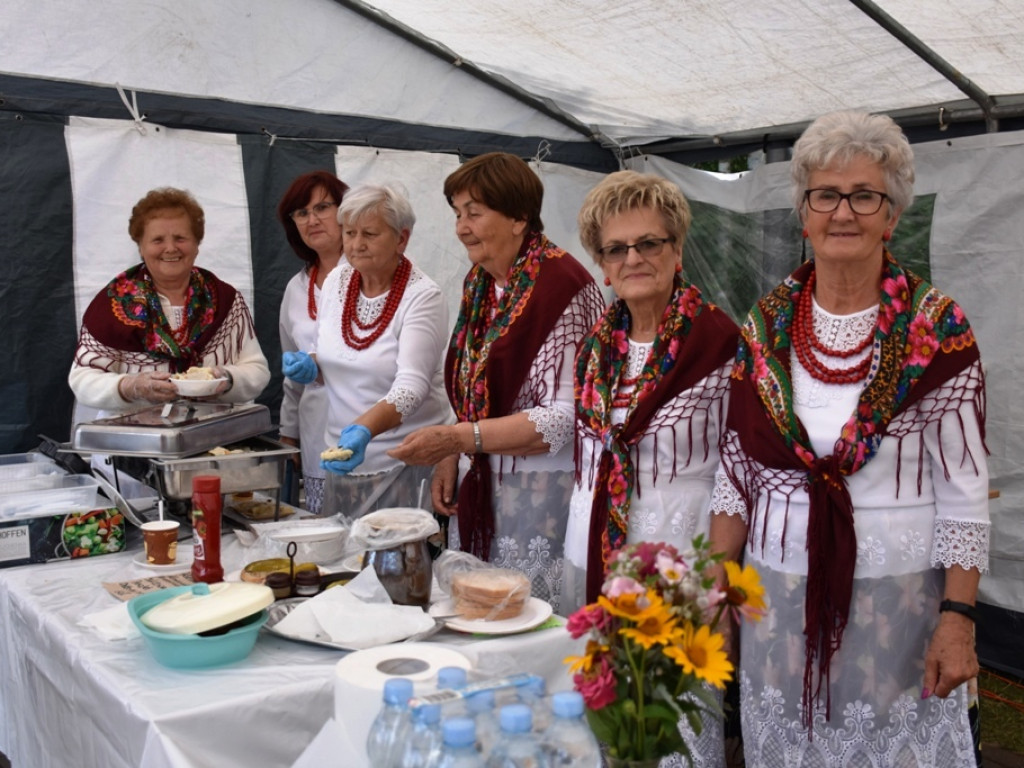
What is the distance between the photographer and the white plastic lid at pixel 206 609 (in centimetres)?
165

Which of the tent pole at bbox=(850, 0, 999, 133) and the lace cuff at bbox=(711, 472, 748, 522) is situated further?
the tent pole at bbox=(850, 0, 999, 133)

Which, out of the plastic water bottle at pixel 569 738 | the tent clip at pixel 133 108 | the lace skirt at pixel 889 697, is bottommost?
the lace skirt at pixel 889 697

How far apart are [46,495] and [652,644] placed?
2.04 metres

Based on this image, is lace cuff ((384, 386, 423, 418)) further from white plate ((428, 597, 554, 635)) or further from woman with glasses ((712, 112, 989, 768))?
woman with glasses ((712, 112, 989, 768))

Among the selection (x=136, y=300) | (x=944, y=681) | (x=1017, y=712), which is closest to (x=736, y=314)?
(x=1017, y=712)

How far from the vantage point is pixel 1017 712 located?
3.86 meters

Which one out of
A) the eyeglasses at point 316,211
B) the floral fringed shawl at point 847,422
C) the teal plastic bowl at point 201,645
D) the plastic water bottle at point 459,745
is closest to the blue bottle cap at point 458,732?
the plastic water bottle at point 459,745

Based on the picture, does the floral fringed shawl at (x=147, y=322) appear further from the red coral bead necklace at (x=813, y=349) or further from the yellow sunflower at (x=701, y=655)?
the yellow sunflower at (x=701, y=655)

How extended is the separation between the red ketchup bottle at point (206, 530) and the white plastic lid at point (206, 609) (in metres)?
0.29

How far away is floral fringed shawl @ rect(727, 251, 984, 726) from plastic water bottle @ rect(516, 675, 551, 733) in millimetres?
883

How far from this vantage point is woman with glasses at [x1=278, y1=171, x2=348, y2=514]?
3.41 meters

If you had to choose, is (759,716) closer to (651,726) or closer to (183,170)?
(651,726)

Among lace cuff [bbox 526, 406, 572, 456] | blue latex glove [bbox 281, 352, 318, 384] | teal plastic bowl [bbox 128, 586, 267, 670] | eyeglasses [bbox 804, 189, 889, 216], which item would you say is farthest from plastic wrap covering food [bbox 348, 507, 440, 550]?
blue latex glove [bbox 281, 352, 318, 384]

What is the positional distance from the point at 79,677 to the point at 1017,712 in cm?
360
